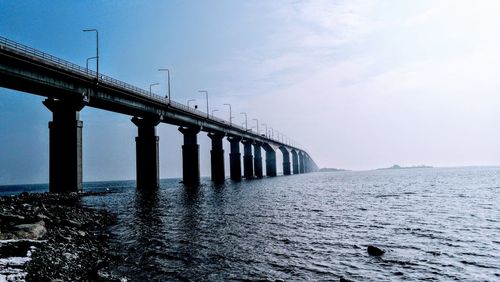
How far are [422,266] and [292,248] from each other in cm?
570

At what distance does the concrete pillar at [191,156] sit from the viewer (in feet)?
286

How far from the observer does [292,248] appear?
1644 centimetres

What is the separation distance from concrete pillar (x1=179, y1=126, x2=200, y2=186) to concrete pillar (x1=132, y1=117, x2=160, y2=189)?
62.3 ft

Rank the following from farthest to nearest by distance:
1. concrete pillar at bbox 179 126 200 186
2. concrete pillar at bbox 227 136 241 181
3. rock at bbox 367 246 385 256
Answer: concrete pillar at bbox 227 136 241 181 < concrete pillar at bbox 179 126 200 186 < rock at bbox 367 246 385 256

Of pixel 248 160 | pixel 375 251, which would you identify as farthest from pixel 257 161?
pixel 375 251

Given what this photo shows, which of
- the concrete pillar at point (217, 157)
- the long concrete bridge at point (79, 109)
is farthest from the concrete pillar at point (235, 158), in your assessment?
the long concrete bridge at point (79, 109)

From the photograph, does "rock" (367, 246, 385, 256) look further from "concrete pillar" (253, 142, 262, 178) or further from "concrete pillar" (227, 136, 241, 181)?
"concrete pillar" (253, 142, 262, 178)

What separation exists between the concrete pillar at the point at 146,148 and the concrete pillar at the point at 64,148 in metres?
21.2

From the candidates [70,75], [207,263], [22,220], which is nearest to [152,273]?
[207,263]

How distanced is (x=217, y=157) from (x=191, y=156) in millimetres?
21045

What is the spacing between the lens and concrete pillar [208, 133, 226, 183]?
107300 mm

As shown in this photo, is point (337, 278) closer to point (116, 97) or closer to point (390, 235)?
point (390, 235)

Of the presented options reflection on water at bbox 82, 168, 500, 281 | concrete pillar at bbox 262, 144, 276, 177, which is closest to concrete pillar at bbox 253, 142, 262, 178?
concrete pillar at bbox 262, 144, 276, 177

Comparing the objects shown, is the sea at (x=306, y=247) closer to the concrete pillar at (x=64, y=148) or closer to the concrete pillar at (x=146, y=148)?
the concrete pillar at (x=64, y=148)
